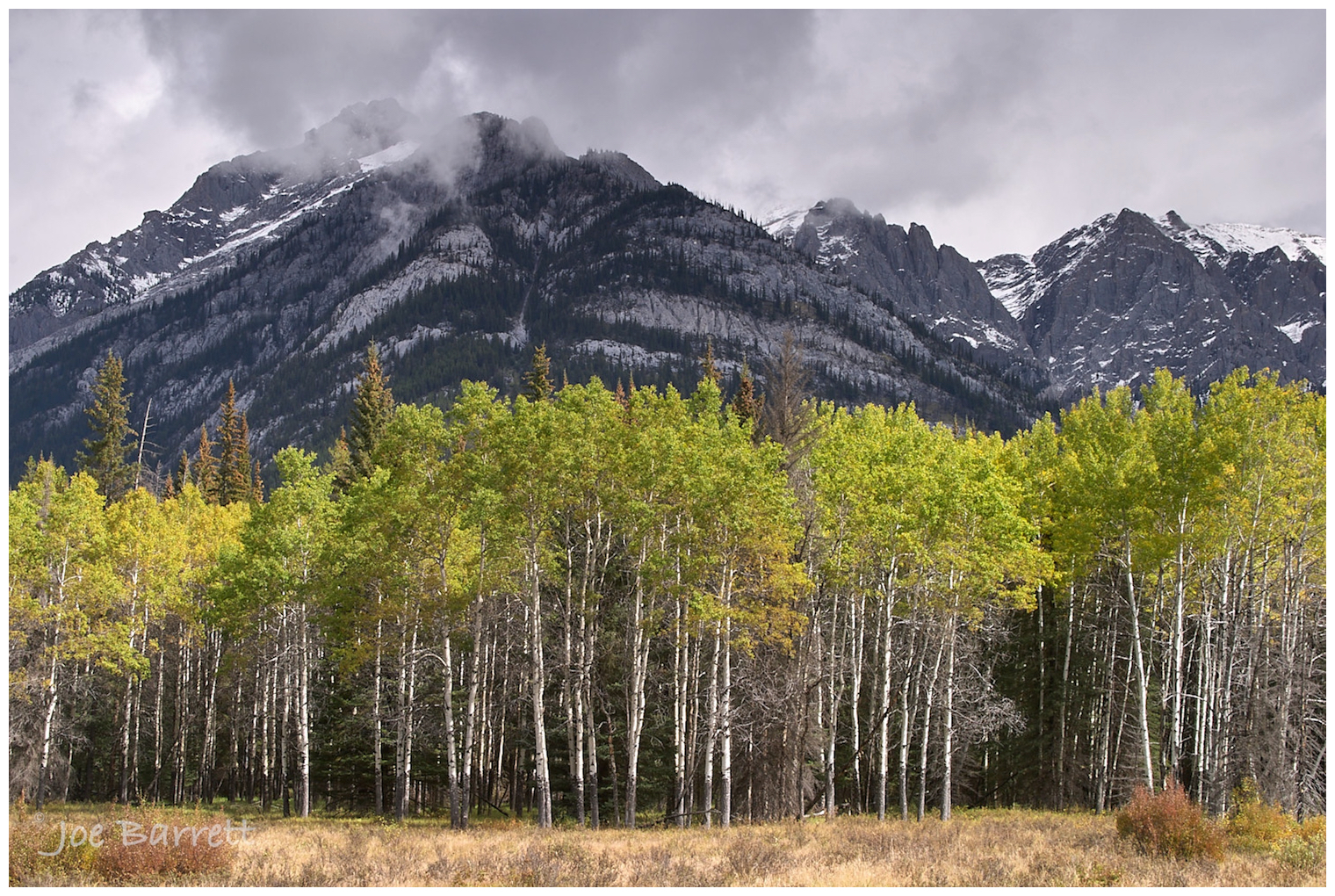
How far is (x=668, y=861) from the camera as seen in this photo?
53.3ft

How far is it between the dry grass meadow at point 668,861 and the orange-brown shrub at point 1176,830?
330 millimetres

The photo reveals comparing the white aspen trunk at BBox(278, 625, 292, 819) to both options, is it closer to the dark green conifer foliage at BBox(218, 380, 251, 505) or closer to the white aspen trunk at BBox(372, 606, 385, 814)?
the white aspen trunk at BBox(372, 606, 385, 814)

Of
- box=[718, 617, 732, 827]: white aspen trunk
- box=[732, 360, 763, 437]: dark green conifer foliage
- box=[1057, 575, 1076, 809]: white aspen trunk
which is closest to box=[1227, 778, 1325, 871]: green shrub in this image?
box=[1057, 575, 1076, 809]: white aspen trunk

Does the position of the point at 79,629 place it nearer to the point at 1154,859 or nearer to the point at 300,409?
the point at 1154,859

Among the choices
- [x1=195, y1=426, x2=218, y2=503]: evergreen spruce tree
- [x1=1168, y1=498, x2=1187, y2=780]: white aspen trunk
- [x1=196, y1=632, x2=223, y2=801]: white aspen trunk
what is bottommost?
[x1=196, y1=632, x2=223, y2=801]: white aspen trunk

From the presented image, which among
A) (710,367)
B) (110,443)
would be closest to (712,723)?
(710,367)

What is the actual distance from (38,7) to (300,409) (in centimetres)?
19641

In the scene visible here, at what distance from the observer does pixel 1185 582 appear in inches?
1000

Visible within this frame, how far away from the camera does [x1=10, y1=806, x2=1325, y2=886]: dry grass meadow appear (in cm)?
1425

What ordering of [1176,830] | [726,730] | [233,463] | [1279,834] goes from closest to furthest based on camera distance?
[1176,830], [1279,834], [726,730], [233,463]

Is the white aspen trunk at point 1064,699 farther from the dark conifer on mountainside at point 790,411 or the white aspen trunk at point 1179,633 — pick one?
the dark conifer on mountainside at point 790,411

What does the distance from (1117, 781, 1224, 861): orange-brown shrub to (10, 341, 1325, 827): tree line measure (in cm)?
538

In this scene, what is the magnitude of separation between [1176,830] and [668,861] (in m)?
9.37

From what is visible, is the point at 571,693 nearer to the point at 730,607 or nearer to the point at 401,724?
the point at 730,607
